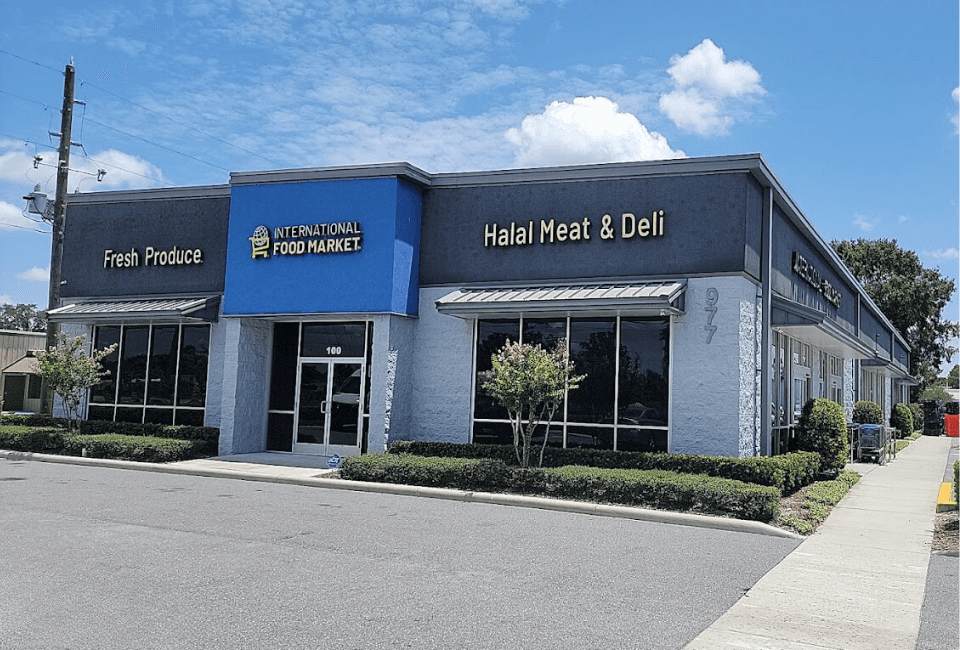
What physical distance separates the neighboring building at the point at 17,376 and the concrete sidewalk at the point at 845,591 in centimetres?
3558

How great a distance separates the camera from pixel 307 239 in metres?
18.7

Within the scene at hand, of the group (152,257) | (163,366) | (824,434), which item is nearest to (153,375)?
(163,366)

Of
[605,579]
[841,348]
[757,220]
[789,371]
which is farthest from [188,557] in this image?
[841,348]

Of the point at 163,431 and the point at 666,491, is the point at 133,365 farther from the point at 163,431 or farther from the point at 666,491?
the point at 666,491

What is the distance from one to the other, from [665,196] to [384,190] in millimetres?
5742

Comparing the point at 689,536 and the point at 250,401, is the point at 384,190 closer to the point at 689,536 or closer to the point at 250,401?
the point at 250,401

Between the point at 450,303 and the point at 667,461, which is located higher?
the point at 450,303

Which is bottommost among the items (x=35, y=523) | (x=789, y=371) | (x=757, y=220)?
(x=35, y=523)

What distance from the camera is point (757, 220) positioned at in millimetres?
17141

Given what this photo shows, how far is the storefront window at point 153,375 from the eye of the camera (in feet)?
68.1

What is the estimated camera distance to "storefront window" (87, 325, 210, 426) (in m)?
20.8

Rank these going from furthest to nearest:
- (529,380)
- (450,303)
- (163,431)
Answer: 1. (163,431)
2. (450,303)
3. (529,380)

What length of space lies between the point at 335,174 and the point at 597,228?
18.8ft

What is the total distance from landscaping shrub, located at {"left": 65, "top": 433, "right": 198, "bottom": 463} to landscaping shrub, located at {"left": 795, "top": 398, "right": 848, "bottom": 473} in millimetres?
12775
